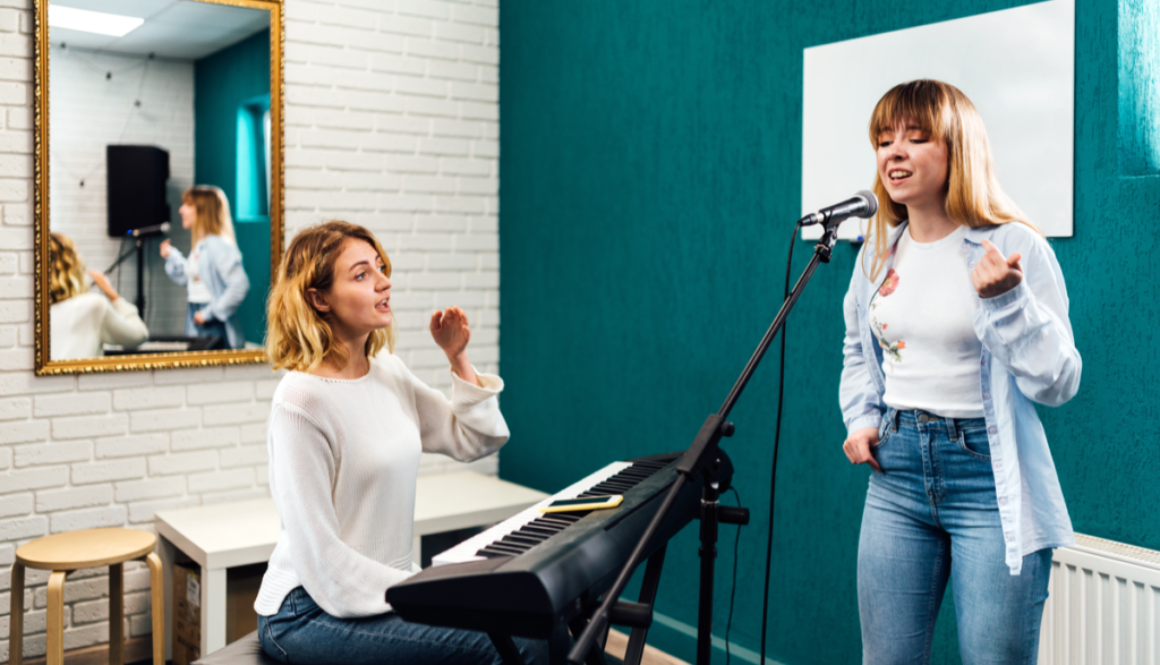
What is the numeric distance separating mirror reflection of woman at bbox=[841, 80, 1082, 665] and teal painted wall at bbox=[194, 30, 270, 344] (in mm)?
2179

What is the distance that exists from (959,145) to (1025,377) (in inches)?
15.9

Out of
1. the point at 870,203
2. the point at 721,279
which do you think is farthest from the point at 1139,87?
the point at 721,279

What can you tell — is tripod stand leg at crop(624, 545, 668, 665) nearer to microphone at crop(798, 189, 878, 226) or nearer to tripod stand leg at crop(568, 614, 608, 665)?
tripod stand leg at crop(568, 614, 608, 665)

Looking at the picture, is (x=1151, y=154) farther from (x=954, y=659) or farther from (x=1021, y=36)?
(x=954, y=659)

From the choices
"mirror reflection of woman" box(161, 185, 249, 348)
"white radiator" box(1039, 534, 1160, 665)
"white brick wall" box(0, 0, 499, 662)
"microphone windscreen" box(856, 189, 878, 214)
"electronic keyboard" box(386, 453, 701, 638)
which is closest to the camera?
"electronic keyboard" box(386, 453, 701, 638)

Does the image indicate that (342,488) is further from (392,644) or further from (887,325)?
(887,325)

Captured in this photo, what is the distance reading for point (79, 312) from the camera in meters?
2.78

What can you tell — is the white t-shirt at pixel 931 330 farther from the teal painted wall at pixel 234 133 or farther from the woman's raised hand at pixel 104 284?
the woman's raised hand at pixel 104 284

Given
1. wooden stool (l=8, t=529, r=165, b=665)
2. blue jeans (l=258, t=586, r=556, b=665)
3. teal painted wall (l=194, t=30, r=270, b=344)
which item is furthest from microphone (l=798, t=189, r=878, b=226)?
teal painted wall (l=194, t=30, r=270, b=344)

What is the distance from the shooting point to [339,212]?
3.29 m

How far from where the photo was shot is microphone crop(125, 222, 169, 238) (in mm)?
2855

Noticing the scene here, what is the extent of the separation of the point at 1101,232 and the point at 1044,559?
746 millimetres

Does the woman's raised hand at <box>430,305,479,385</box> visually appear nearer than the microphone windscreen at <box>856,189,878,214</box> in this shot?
No

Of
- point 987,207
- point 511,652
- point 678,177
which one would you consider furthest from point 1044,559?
point 678,177
